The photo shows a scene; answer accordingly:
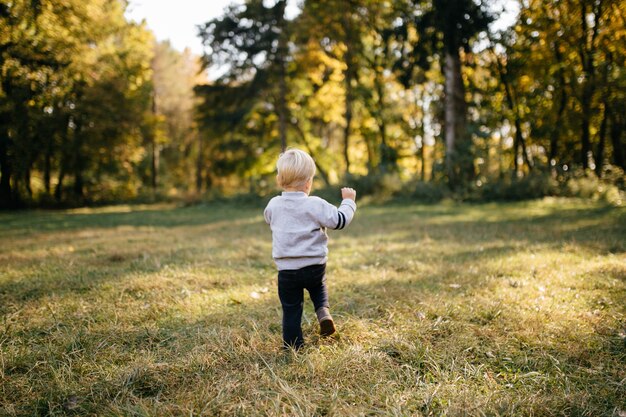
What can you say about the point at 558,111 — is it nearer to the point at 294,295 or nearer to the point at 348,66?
the point at 348,66

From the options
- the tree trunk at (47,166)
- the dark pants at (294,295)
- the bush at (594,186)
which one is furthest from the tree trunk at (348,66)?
the dark pants at (294,295)

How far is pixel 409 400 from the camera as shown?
198cm

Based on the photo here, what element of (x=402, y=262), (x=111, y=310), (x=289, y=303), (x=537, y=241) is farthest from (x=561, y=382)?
(x=537, y=241)

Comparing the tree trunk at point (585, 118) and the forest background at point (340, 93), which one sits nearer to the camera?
the forest background at point (340, 93)

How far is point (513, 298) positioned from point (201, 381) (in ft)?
9.05

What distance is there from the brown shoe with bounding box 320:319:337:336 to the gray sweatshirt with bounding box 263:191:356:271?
16.6 inches

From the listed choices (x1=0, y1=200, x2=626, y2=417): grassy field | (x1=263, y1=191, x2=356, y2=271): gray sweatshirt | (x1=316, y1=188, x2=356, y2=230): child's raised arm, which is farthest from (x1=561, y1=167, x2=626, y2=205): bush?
(x1=263, y1=191, x2=356, y2=271): gray sweatshirt

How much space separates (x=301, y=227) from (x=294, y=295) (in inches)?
19.3

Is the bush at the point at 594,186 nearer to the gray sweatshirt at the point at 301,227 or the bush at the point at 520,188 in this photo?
the bush at the point at 520,188

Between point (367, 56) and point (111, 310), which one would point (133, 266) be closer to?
point (111, 310)

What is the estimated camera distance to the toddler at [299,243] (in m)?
2.71

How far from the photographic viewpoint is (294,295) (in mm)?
2729

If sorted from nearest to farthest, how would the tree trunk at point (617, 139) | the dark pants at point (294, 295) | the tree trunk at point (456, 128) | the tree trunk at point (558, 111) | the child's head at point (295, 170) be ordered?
the dark pants at point (294, 295) → the child's head at point (295, 170) → the tree trunk at point (456, 128) → the tree trunk at point (558, 111) → the tree trunk at point (617, 139)

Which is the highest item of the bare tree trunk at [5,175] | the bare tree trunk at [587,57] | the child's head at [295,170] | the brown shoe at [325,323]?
the bare tree trunk at [587,57]
